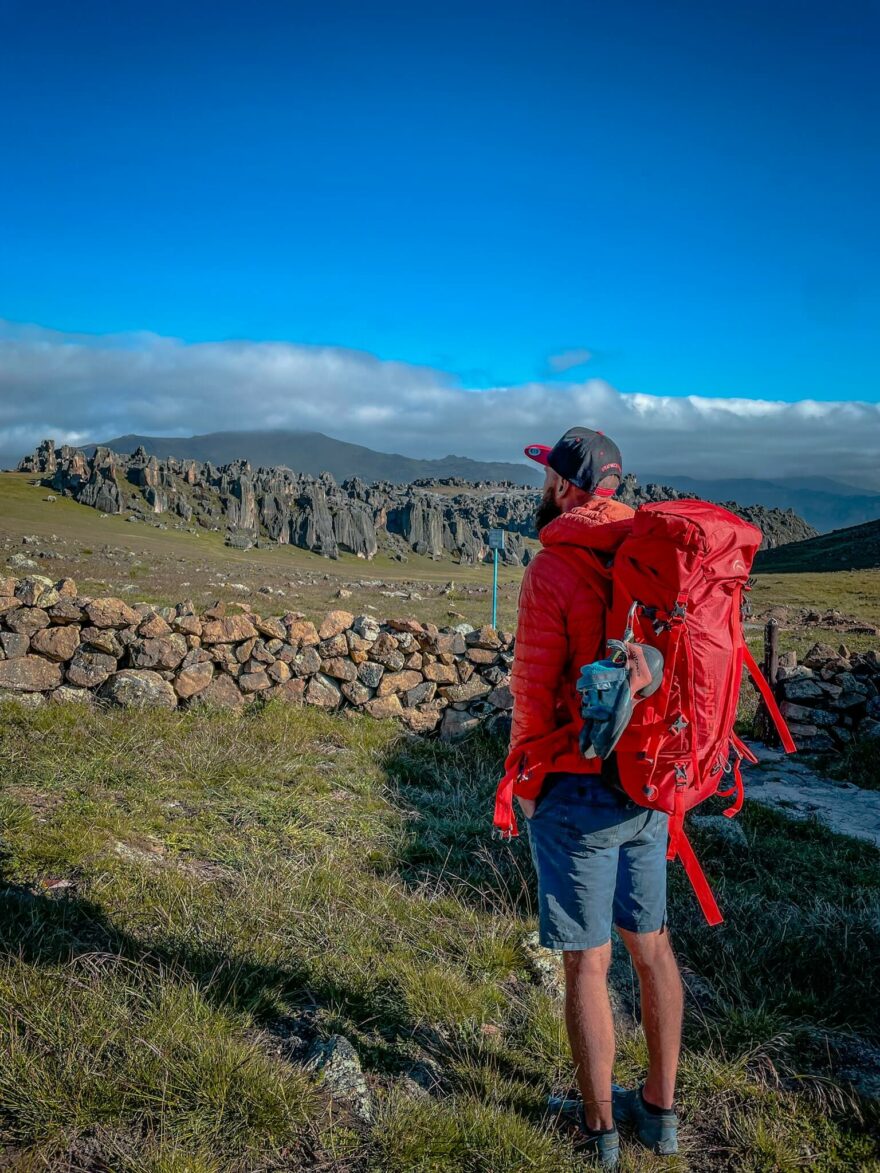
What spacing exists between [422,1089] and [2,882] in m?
2.71

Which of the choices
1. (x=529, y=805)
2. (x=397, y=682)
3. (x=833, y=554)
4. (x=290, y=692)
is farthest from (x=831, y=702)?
(x=833, y=554)

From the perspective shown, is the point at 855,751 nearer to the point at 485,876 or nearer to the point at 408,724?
the point at 408,724

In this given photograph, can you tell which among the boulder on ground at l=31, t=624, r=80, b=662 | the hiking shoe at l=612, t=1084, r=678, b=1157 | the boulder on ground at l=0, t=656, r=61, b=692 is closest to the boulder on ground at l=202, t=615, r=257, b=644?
the boulder on ground at l=31, t=624, r=80, b=662

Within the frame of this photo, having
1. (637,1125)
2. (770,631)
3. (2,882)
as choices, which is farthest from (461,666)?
(637,1125)

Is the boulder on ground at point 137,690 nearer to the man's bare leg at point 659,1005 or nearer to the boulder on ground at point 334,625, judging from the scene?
the boulder on ground at point 334,625

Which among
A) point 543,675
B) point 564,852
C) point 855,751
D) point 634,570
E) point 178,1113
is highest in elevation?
point 634,570

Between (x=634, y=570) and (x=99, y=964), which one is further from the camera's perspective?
(x=99, y=964)

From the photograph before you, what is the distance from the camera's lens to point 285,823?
562cm

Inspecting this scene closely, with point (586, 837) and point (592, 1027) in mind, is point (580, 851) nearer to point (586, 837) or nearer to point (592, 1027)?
point (586, 837)

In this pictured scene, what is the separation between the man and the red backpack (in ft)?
0.41

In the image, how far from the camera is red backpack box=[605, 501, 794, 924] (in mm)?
2461

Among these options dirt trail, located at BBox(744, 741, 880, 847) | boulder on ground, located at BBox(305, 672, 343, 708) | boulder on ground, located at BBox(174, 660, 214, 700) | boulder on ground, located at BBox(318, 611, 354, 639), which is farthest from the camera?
boulder on ground, located at BBox(318, 611, 354, 639)

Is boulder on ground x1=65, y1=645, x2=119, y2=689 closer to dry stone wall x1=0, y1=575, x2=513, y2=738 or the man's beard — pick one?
dry stone wall x1=0, y1=575, x2=513, y2=738

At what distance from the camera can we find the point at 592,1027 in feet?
8.58
